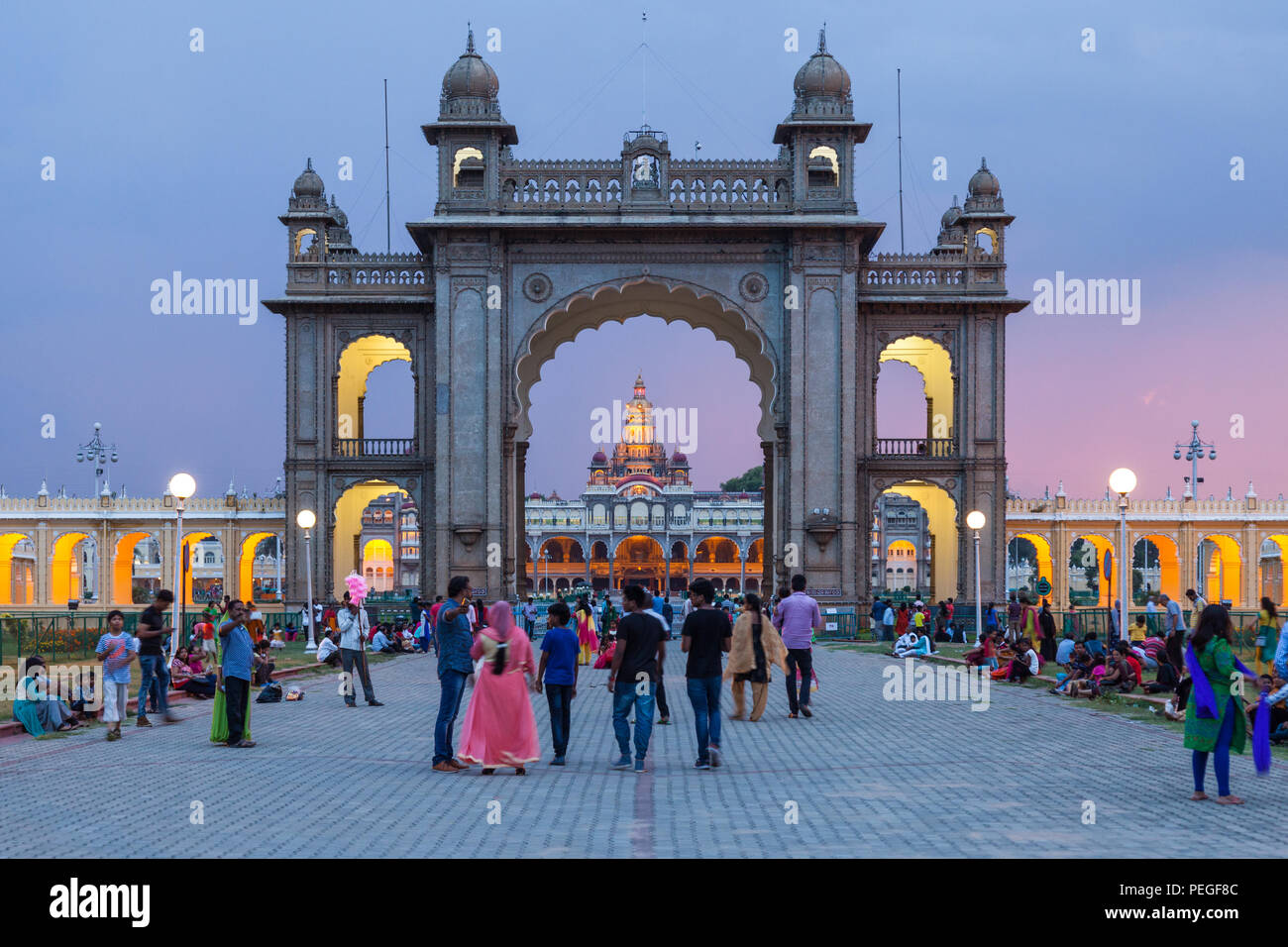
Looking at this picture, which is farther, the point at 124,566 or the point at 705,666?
the point at 124,566

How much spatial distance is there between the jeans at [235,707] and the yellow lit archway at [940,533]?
1135 inches

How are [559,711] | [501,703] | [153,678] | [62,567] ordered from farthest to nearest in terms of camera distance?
[62,567] → [153,678] → [559,711] → [501,703]

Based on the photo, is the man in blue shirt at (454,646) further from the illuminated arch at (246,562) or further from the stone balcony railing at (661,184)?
the illuminated arch at (246,562)

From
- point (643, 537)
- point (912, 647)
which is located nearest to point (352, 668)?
point (912, 647)

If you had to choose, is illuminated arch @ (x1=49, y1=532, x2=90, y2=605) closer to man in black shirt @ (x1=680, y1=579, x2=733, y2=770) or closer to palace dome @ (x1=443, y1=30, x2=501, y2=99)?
palace dome @ (x1=443, y1=30, x2=501, y2=99)

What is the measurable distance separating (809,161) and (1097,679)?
872 inches

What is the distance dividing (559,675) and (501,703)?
0.70 m

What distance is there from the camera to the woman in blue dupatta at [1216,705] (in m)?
10.5

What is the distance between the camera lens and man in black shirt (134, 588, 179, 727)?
16000 millimetres

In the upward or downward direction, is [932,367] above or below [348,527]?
above

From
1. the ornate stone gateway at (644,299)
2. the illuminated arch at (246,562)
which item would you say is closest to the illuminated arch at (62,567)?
the illuminated arch at (246,562)

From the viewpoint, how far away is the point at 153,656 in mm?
16422

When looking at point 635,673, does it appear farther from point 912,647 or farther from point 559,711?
point 912,647

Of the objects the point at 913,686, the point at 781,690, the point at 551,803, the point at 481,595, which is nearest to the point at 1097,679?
the point at 913,686
